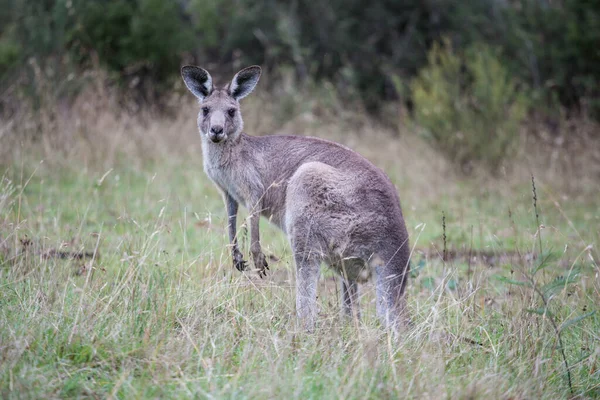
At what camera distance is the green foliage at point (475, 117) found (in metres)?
9.77

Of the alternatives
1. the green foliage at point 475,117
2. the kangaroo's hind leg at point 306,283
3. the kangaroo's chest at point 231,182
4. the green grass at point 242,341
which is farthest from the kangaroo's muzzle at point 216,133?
the green foliage at point 475,117

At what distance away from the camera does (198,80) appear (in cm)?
511

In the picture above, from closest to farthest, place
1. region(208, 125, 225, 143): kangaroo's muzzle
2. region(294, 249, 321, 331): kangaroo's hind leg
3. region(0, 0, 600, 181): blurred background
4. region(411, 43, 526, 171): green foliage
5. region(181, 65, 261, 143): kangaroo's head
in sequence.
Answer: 1. region(294, 249, 321, 331): kangaroo's hind leg
2. region(208, 125, 225, 143): kangaroo's muzzle
3. region(181, 65, 261, 143): kangaroo's head
4. region(0, 0, 600, 181): blurred background
5. region(411, 43, 526, 171): green foliage

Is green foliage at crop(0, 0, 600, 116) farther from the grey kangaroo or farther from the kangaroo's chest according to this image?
the grey kangaroo

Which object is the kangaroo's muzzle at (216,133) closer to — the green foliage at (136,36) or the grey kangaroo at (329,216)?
the grey kangaroo at (329,216)

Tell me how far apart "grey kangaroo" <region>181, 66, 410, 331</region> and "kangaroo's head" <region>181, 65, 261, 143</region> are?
3.0 inches

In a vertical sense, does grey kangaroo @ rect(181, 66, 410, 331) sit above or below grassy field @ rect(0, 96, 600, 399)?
above

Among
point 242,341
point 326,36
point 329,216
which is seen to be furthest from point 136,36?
point 242,341

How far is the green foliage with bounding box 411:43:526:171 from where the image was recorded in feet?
32.0

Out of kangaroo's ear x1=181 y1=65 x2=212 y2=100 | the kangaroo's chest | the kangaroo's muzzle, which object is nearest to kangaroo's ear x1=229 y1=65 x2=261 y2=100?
kangaroo's ear x1=181 y1=65 x2=212 y2=100

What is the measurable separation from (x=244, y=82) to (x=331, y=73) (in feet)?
41.5

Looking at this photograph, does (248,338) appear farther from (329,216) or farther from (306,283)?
(329,216)

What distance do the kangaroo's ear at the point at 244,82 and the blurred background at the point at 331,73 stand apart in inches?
153

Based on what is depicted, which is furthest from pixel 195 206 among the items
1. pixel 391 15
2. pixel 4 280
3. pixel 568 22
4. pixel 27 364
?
pixel 391 15
